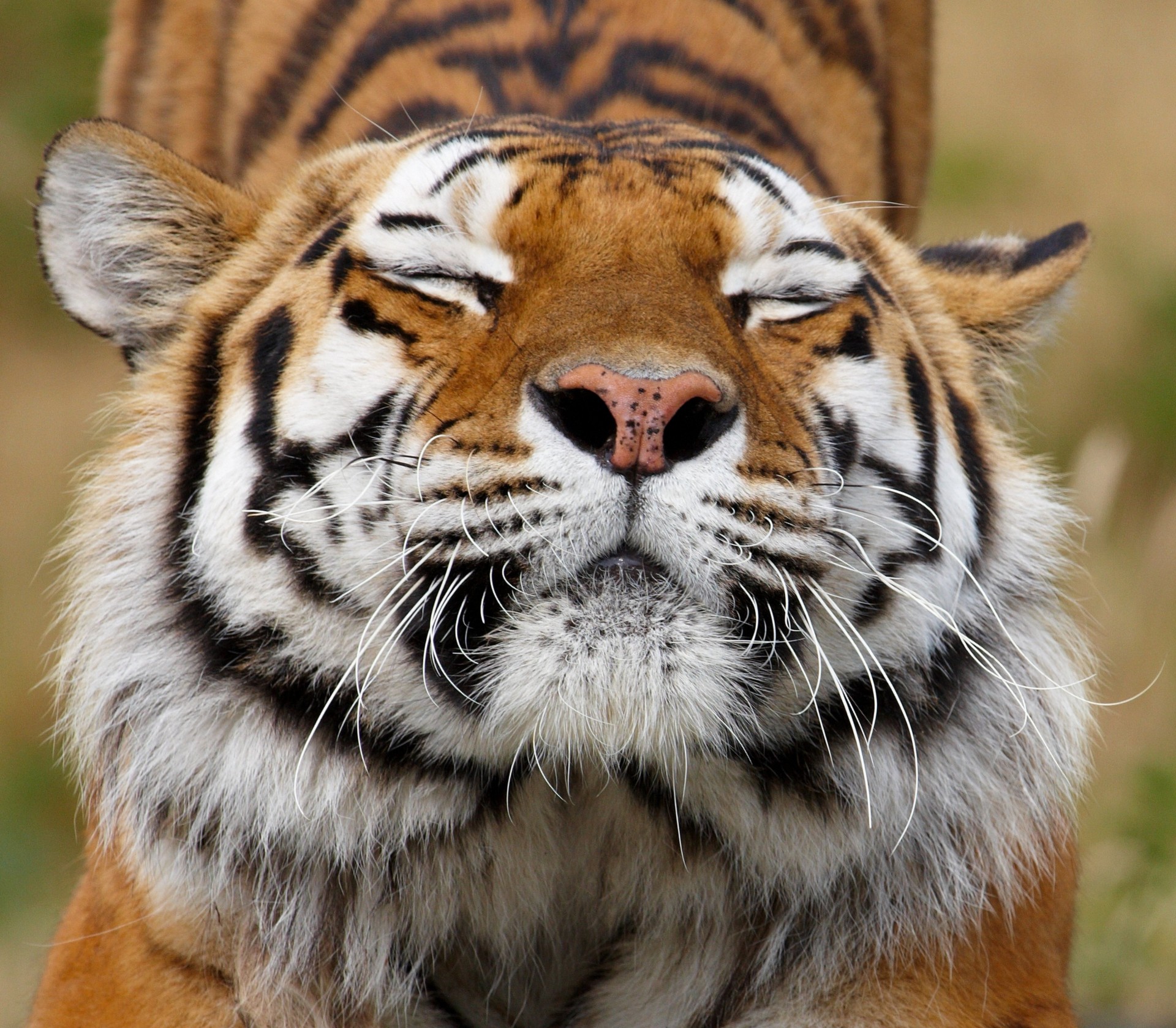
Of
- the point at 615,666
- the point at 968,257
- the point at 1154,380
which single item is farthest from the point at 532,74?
the point at 1154,380

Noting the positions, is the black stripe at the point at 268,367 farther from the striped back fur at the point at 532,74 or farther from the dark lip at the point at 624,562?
the striped back fur at the point at 532,74

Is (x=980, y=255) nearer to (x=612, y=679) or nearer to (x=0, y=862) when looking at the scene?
(x=612, y=679)

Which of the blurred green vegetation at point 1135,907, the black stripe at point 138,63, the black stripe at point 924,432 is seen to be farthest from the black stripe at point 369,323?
the black stripe at point 138,63

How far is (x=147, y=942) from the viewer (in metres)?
1.89

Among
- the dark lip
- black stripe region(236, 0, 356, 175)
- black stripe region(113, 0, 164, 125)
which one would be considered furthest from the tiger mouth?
black stripe region(113, 0, 164, 125)

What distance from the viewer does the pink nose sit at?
1.45m

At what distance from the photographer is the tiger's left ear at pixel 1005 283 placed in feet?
7.08

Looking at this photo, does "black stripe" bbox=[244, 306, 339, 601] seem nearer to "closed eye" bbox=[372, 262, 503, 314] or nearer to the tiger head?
the tiger head

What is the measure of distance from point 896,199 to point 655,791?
7.46 feet

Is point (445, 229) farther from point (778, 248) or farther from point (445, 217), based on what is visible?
A: point (778, 248)

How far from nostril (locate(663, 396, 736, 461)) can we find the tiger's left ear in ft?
2.48

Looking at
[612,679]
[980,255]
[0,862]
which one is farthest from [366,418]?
[0,862]

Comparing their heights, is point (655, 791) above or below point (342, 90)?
below

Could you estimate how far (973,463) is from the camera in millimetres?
1985
